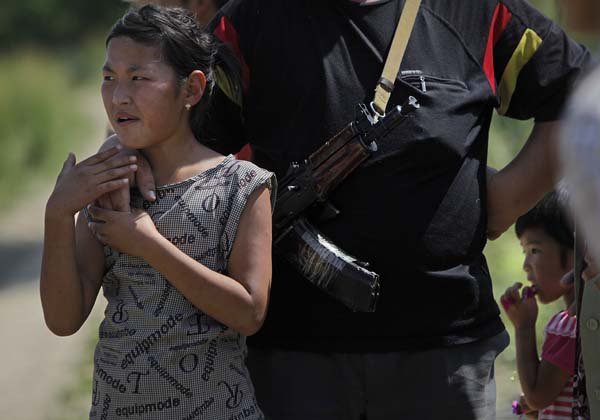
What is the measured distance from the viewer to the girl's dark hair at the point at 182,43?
2945 millimetres

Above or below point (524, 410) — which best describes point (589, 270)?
above

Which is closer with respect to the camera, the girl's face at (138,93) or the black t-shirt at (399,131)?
the girl's face at (138,93)

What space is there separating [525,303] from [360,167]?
93 centimetres

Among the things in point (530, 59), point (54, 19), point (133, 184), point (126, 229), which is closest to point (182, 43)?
point (133, 184)

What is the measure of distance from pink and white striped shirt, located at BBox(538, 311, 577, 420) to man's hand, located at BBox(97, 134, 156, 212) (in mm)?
1352

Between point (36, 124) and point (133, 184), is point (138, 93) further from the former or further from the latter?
point (36, 124)

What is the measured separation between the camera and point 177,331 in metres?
2.82

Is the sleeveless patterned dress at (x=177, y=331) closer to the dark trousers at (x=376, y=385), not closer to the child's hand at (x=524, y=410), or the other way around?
the dark trousers at (x=376, y=385)

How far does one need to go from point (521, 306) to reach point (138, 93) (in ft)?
4.76

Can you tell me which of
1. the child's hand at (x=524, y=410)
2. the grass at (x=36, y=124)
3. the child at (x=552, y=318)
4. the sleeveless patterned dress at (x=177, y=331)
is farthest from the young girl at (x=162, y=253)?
the grass at (x=36, y=124)

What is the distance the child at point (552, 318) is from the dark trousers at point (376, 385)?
51cm

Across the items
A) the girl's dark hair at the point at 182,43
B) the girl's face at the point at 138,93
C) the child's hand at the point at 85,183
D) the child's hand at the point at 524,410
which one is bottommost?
the child's hand at the point at 524,410

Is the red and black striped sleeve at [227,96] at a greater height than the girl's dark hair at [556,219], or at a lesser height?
greater

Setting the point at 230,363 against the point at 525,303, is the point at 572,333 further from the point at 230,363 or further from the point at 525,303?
the point at 230,363
